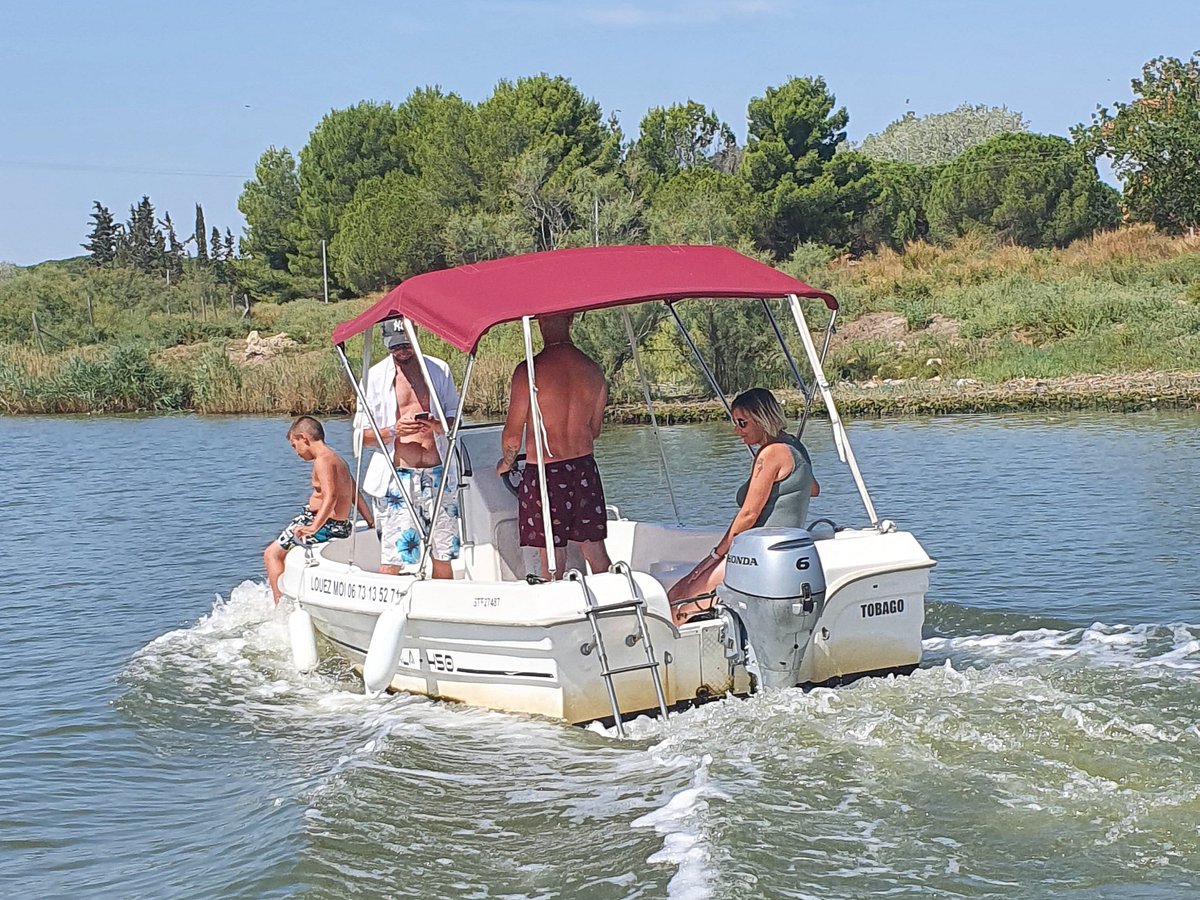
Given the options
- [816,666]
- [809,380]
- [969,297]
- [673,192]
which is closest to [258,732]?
[816,666]

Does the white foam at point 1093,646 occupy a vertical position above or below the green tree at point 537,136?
below

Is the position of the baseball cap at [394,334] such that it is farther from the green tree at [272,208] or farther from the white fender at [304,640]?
the green tree at [272,208]

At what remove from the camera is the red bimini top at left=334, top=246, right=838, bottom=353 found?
23.6 ft

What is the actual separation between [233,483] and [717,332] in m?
11.7

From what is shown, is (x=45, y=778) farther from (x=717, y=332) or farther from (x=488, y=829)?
(x=717, y=332)

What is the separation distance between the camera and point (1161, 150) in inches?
1553

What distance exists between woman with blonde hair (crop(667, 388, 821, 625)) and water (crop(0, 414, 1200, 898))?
768mm

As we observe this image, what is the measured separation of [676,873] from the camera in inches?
219

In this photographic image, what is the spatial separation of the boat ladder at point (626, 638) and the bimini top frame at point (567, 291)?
1.13 ft

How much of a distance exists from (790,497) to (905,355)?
79.3 feet

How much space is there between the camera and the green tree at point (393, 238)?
55406mm

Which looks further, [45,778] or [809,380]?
[809,380]

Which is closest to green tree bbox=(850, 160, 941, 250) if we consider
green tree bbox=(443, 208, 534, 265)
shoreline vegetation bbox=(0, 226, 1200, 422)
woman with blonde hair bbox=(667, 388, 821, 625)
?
shoreline vegetation bbox=(0, 226, 1200, 422)

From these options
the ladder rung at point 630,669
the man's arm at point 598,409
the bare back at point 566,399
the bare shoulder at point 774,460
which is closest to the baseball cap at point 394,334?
the bare back at point 566,399
